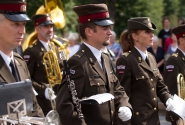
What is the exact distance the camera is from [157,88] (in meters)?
6.37

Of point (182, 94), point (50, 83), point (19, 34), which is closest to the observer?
point (19, 34)

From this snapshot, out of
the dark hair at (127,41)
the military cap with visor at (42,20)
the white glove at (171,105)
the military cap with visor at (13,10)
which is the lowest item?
the white glove at (171,105)

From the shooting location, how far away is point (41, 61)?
318 inches

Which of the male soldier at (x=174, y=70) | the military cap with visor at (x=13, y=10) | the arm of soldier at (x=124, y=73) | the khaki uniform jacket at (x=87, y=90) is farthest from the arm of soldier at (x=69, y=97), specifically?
the male soldier at (x=174, y=70)

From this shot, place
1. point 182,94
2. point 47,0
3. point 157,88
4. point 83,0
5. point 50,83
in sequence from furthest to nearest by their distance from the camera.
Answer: point 83,0, point 47,0, point 50,83, point 182,94, point 157,88

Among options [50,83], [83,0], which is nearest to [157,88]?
[50,83]

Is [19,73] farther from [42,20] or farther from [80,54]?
[42,20]

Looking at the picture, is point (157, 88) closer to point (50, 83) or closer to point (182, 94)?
point (182, 94)

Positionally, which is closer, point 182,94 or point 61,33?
point 182,94

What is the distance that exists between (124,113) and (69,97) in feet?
2.17

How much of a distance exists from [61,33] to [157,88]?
83.6 ft

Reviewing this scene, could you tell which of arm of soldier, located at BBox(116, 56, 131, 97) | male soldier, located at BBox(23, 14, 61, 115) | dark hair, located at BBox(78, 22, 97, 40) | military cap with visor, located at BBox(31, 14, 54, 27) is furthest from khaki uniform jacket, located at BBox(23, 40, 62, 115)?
dark hair, located at BBox(78, 22, 97, 40)

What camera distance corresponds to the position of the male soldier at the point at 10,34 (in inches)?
161

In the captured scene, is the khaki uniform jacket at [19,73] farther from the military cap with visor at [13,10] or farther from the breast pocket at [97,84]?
the breast pocket at [97,84]
